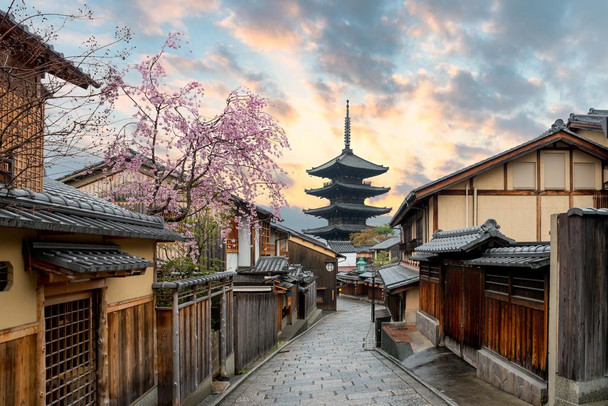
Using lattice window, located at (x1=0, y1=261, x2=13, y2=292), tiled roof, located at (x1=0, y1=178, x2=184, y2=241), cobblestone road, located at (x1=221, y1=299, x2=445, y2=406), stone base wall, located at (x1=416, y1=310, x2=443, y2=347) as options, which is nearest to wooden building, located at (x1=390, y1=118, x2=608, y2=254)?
stone base wall, located at (x1=416, y1=310, x2=443, y2=347)

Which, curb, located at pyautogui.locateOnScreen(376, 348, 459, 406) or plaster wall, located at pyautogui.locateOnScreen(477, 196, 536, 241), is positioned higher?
plaster wall, located at pyautogui.locateOnScreen(477, 196, 536, 241)

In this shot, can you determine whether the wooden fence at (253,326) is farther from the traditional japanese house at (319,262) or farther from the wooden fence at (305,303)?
the traditional japanese house at (319,262)

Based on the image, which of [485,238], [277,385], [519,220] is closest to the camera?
[485,238]

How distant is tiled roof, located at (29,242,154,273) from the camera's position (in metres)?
5.06

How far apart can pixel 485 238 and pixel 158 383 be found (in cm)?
878

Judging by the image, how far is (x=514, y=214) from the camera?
18.7m

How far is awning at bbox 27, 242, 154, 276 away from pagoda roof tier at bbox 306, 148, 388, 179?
59.3 m

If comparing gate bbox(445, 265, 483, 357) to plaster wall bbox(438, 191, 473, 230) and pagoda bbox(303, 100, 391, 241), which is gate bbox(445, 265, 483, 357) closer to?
plaster wall bbox(438, 191, 473, 230)

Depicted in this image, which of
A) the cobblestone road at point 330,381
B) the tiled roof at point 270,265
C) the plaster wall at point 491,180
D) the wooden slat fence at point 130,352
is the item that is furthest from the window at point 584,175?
the wooden slat fence at point 130,352

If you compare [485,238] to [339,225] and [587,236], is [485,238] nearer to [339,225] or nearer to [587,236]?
[587,236]

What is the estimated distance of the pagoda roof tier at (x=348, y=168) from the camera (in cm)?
6575

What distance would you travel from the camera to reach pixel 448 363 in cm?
1261

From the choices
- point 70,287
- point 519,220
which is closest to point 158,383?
point 70,287

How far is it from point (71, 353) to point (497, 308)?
9.30 m
